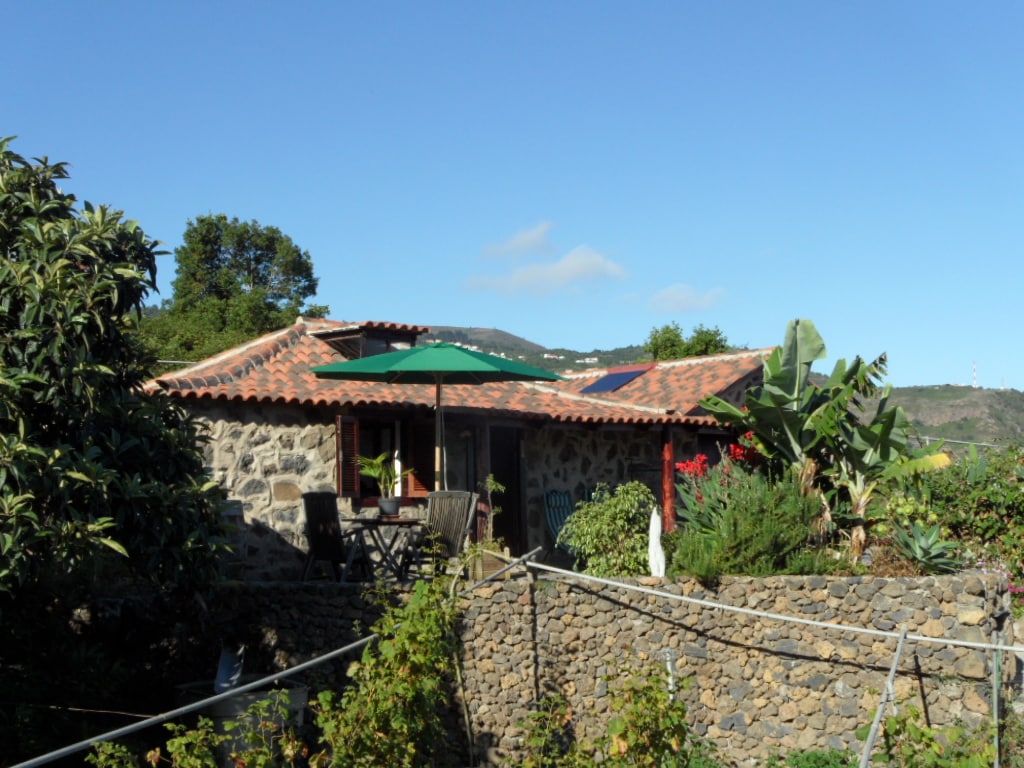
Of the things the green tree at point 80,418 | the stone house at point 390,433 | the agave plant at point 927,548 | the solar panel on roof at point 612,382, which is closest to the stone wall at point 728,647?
the agave plant at point 927,548

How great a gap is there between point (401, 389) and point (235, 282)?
19.4 metres

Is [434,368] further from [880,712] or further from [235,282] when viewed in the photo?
[235,282]

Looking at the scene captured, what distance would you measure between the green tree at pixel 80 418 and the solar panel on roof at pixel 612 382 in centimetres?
1206

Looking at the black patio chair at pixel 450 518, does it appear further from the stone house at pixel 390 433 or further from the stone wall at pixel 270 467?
the stone wall at pixel 270 467

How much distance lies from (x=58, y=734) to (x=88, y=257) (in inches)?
155

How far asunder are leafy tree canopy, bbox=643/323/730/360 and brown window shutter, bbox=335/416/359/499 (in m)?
15.6

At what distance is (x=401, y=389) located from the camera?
14.4 metres

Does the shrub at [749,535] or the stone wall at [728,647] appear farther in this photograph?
the shrub at [749,535]

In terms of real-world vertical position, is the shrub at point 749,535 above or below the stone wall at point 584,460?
below

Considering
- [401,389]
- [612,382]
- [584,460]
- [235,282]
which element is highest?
[235,282]

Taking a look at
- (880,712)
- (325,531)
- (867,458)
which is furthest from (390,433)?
(880,712)

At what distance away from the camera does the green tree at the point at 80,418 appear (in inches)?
261

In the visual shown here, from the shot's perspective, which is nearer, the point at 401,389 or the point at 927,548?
the point at 927,548

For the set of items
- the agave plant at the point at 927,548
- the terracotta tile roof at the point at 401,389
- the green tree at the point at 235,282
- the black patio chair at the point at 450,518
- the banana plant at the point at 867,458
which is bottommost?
the agave plant at the point at 927,548
